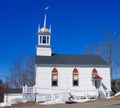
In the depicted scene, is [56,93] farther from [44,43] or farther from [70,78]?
[44,43]

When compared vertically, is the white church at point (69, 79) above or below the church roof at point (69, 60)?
below

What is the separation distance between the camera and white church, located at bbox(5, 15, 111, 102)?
33.9 meters

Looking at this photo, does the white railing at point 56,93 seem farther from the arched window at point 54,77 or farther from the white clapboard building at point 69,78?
the arched window at point 54,77

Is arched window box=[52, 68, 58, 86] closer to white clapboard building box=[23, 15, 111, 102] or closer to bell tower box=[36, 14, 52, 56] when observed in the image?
white clapboard building box=[23, 15, 111, 102]

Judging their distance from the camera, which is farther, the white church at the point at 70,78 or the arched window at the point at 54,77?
the arched window at the point at 54,77

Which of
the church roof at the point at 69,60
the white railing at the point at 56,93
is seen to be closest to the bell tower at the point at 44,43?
the church roof at the point at 69,60

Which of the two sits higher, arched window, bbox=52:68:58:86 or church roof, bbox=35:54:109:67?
church roof, bbox=35:54:109:67

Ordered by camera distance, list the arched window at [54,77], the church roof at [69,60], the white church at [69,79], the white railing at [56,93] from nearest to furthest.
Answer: the white railing at [56,93]
the white church at [69,79]
the arched window at [54,77]
the church roof at [69,60]

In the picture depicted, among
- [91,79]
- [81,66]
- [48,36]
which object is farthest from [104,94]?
[48,36]

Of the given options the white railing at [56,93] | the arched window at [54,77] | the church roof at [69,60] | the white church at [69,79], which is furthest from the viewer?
the church roof at [69,60]

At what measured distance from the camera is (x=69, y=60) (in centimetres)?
3666

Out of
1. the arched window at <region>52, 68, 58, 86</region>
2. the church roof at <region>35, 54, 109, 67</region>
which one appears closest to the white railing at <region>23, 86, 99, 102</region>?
the arched window at <region>52, 68, 58, 86</region>

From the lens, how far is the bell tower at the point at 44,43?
37906 millimetres

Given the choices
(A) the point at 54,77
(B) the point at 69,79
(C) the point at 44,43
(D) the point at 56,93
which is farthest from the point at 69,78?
(C) the point at 44,43
